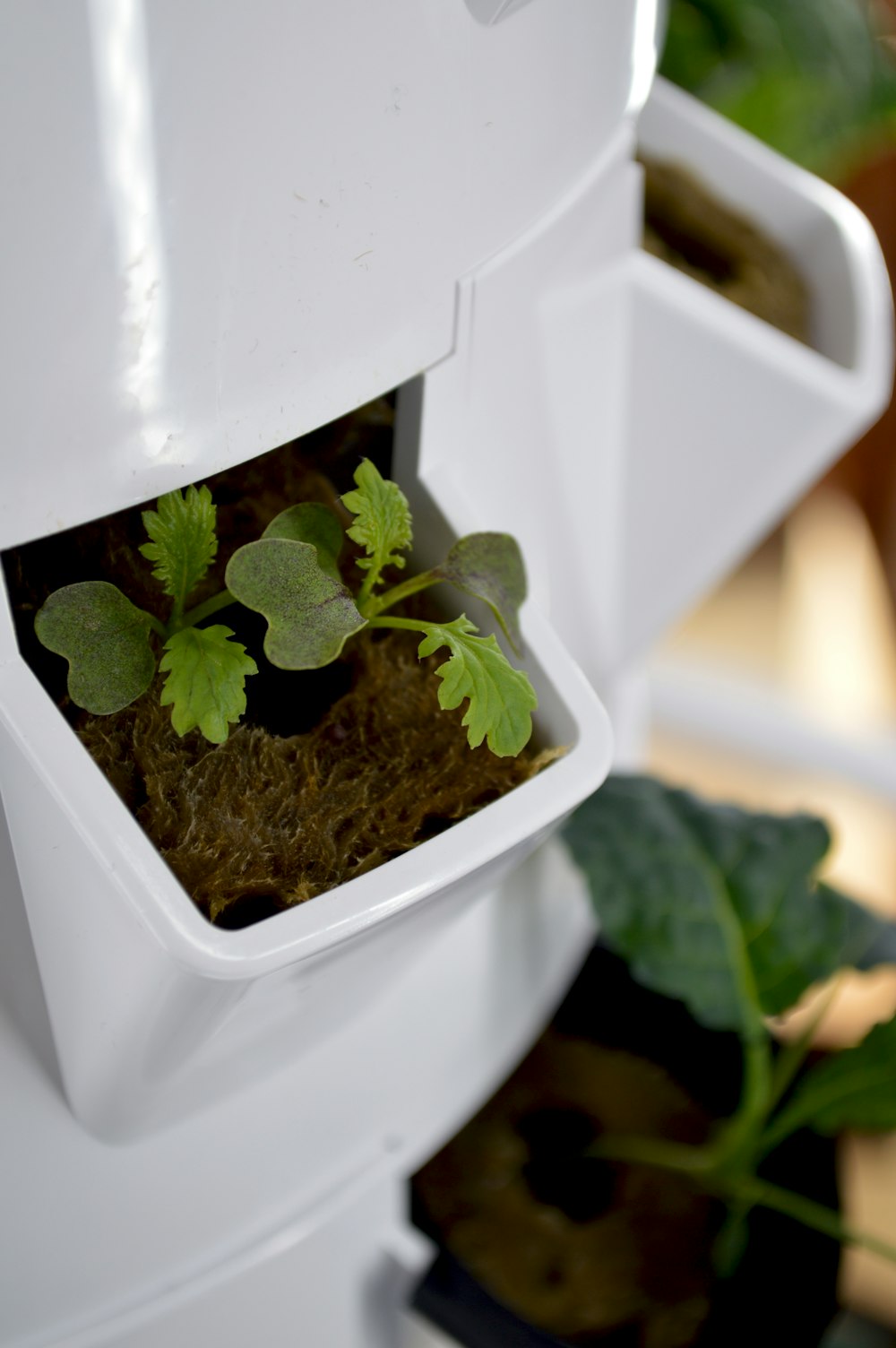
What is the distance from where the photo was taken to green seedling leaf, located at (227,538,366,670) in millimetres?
260

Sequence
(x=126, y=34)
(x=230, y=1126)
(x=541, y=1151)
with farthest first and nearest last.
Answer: (x=541, y=1151)
(x=230, y=1126)
(x=126, y=34)

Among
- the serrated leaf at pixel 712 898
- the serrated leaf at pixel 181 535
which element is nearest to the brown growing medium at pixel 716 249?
the serrated leaf at pixel 712 898

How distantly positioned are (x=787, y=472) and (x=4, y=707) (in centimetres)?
29

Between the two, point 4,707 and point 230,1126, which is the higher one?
point 4,707

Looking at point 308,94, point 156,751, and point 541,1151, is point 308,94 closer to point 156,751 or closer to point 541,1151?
point 156,751

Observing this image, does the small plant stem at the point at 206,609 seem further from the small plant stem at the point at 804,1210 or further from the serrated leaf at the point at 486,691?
the small plant stem at the point at 804,1210

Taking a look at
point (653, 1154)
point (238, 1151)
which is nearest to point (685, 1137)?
point (653, 1154)

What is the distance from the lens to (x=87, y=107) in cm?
22

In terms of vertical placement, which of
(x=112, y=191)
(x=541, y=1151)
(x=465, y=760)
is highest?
(x=112, y=191)

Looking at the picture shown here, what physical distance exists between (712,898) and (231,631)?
0.25 m

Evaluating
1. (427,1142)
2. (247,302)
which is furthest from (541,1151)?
(247,302)

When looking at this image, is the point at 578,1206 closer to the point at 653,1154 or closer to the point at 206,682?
the point at 653,1154

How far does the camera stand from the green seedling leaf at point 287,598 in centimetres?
26

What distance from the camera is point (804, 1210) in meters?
0.47
